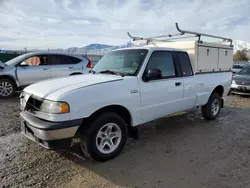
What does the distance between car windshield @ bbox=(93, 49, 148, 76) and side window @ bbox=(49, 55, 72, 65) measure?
5016 mm

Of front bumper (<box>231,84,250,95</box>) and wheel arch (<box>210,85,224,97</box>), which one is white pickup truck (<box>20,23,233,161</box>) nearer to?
wheel arch (<box>210,85,224,97</box>)

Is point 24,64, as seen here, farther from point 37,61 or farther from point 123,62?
point 123,62

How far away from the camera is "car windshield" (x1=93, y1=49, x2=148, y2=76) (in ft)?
13.0

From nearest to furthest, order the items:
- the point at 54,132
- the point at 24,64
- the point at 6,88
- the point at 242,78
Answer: the point at 54,132
the point at 6,88
the point at 24,64
the point at 242,78

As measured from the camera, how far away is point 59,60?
920cm

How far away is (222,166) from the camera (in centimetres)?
340

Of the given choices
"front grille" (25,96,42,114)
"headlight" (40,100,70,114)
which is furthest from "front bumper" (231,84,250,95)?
"front grille" (25,96,42,114)

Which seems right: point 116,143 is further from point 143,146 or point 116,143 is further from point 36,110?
point 36,110

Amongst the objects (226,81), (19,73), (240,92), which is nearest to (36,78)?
(19,73)

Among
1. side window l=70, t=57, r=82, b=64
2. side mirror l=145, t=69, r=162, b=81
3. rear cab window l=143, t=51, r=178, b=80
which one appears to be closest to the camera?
side mirror l=145, t=69, r=162, b=81

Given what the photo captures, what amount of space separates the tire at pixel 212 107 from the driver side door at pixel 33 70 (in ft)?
20.3

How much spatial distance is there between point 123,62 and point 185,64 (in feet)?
4.95

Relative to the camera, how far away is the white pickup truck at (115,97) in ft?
9.80

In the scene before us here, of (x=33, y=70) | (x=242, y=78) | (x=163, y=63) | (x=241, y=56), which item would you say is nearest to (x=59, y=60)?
(x=33, y=70)
